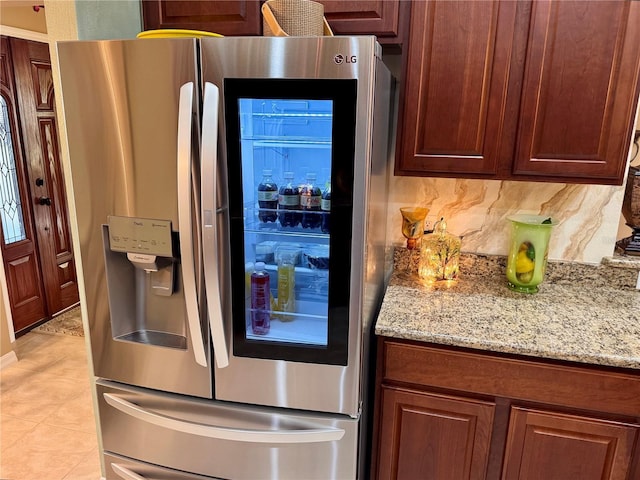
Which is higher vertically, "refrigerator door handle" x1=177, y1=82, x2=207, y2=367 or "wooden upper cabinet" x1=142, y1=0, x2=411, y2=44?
"wooden upper cabinet" x1=142, y1=0, x2=411, y2=44

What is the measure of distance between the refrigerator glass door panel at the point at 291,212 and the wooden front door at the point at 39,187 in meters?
2.68

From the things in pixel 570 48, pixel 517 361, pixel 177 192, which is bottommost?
pixel 517 361

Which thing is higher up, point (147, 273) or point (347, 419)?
point (147, 273)

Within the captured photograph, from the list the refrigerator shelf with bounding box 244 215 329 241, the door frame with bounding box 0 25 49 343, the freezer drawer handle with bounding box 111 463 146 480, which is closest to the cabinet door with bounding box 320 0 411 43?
the refrigerator shelf with bounding box 244 215 329 241

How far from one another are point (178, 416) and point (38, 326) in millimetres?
2694

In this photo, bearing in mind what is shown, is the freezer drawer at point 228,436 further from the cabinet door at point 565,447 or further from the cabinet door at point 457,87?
the cabinet door at point 457,87

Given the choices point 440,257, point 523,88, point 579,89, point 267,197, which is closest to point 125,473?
point 267,197

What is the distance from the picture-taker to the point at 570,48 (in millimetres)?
1455

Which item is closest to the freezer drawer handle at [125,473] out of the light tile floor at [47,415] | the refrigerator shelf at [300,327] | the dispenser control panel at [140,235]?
the light tile floor at [47,415]

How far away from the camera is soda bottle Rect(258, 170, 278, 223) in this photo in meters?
1.46

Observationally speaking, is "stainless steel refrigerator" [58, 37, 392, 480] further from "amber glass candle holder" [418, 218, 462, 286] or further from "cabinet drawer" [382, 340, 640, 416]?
"amber glass candle holder" [418, 218, 462, 286]

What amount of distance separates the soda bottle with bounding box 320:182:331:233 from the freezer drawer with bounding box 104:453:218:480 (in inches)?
39.6

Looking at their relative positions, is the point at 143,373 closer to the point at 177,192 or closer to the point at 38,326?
the point at 177,192

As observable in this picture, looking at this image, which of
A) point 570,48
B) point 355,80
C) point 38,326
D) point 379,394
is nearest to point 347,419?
point 379,394
